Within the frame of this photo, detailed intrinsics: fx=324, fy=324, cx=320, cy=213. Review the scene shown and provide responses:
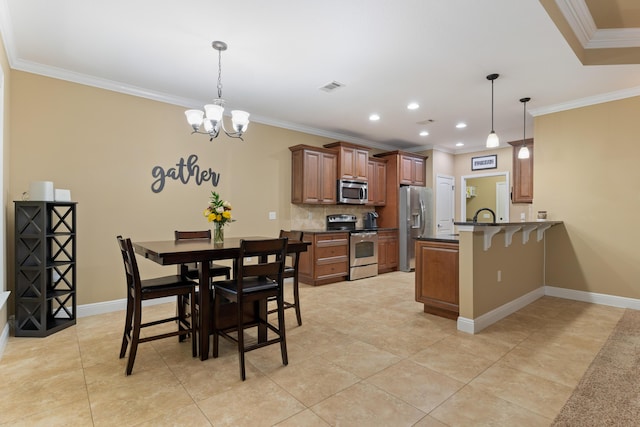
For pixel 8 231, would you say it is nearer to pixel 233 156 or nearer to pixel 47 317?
pixel 47 317

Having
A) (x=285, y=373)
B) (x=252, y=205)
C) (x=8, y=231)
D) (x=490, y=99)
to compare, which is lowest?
(x=285, y=373)

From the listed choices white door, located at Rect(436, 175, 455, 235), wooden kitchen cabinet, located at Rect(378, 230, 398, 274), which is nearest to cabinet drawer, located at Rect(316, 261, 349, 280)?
wooden kitchen cabinet, located at Rect(378, 230, 398, 274)

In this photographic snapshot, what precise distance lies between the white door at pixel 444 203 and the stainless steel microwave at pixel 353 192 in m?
1.88

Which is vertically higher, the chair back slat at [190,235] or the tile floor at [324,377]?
the chair back slat at [190,235]

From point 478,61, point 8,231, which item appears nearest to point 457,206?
point 478,61

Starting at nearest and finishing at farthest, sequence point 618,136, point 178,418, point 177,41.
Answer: point 178,418 < point 177,41 < point 618,136

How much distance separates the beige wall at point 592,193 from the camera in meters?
3.96

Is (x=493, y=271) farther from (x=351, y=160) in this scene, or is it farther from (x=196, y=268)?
(x=351, y=160)

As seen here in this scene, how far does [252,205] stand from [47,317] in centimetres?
266

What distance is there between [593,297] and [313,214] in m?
4.15

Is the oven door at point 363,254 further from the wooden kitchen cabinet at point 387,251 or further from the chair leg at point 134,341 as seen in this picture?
the chair leg at point 134,341

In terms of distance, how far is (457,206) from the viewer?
24.5ft

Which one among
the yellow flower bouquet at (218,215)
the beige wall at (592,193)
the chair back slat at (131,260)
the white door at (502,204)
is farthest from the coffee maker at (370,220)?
the chair back slat at (131,260)

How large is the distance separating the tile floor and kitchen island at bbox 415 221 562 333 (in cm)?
22
